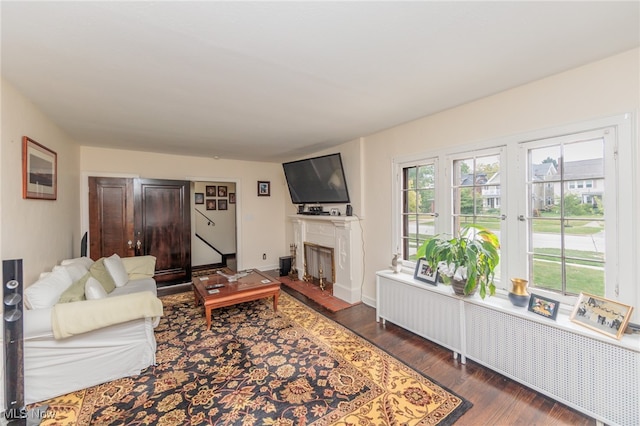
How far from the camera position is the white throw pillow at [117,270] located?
127 inches

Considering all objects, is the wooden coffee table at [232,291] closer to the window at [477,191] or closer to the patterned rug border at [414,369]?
the patterned rug border at [414,369]

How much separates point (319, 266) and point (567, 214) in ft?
11.2

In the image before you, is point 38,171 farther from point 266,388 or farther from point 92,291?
point 266,388

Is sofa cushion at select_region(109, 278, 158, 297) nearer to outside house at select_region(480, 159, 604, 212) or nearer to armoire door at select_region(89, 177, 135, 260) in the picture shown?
armoire door at select_region(89, 177, 135, 260)

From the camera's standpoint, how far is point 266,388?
204 centimetres

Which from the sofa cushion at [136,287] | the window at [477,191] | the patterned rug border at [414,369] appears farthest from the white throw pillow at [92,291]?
the window at [477,191]

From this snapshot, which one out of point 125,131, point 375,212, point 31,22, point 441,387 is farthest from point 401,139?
point 125,131

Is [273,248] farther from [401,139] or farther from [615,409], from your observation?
[615,409]

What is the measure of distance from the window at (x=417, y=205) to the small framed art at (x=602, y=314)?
135 centimetres

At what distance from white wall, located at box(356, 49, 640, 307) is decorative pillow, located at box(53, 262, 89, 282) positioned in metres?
3.38

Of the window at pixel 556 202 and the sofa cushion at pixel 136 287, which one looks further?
the sofa cushion at pixel 136 287

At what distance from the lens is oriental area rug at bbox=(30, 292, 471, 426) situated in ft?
5.78

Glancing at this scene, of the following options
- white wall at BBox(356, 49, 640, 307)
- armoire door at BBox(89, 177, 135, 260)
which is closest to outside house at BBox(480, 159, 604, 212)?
white wall at BBox(356, 49, 640, 307)

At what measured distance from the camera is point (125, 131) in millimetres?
3326
